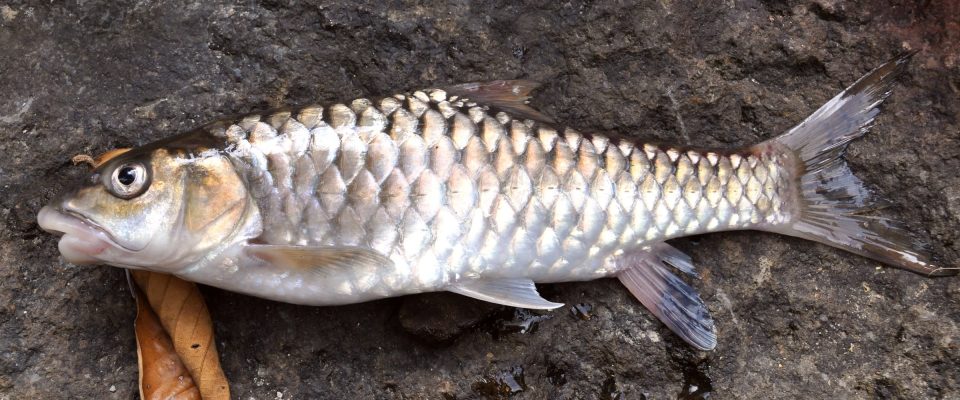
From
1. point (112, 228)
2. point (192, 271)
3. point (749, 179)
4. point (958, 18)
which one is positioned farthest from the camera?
point (958, 18)

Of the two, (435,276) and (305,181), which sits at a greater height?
(305,181)

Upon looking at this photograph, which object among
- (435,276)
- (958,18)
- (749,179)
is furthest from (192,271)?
(958,18)

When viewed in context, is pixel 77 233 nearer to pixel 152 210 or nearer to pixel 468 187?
pixel 152 210

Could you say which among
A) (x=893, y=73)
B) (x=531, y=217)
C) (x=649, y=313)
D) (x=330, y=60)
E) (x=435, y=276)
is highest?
(x=893, y=73)

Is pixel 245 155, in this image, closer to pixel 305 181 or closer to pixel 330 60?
pixel 305 181

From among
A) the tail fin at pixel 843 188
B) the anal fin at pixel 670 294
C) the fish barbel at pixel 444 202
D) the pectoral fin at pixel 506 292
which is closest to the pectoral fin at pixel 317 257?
the fish barbel at pixel 444 202

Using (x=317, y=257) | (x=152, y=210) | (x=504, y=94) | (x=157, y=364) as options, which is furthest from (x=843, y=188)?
(x=157, y=364)

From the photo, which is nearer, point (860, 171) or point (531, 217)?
point (531, 217)

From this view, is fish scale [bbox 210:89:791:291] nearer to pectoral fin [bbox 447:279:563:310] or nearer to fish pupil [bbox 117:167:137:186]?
pectoral fin [bbox 447:279:563:310]
